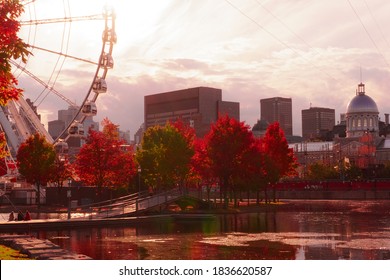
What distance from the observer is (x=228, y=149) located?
239 ft

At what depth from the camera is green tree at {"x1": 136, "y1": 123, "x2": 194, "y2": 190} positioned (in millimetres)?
71625

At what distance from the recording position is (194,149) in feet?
249

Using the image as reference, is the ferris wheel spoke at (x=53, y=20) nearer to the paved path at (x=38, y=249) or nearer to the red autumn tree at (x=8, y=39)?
the paved path at (x=38, y=249)

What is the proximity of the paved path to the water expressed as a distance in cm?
223

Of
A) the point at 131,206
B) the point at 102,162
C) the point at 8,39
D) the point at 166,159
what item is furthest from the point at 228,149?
→ the point at 8,39

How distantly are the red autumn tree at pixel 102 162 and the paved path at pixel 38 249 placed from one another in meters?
31.1

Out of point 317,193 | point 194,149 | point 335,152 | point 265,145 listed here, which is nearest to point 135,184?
point 194,149

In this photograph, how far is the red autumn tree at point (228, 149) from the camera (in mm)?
72438

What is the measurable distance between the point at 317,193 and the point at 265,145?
30695mm

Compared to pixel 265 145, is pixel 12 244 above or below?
below

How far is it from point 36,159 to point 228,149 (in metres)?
21.2

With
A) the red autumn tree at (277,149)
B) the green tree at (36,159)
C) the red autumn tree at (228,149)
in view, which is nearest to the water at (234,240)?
the red autumn tree at (228,149)
